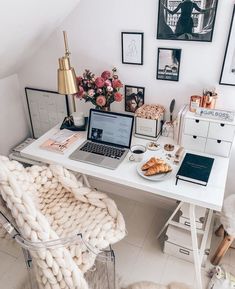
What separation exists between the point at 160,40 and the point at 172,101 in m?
0.39

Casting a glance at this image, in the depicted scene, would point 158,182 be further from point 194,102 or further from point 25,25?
point 25,25

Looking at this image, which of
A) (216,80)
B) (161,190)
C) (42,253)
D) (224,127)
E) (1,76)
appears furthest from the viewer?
(1,76)

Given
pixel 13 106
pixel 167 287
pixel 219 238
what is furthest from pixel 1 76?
pixel 219 238

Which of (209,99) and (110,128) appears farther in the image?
(110,128)

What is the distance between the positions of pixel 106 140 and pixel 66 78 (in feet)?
1.51

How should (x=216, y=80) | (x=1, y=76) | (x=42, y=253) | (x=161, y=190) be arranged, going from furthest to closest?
(x=1, y=76) < (x=216, y=80) < (x=161, y=190) < (x=42, y=253)

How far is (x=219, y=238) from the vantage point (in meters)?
1.99

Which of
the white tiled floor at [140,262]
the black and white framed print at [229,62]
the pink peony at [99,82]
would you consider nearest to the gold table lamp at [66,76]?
the pink peony at [99,82]

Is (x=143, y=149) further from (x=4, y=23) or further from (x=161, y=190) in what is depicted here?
(x=4, y=23)

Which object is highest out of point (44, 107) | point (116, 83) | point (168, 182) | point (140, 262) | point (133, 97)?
point (116, 83)

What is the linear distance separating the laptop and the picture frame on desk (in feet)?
1.72

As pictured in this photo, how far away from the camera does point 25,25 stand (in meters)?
1.57

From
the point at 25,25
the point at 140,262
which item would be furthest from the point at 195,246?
the point at 25,25

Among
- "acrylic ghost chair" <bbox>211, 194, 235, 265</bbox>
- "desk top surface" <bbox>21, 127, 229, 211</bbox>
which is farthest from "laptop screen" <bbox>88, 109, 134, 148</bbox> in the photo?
"acrylic ghost chair" <bbox>211, 194, 235, 265</bbox>
